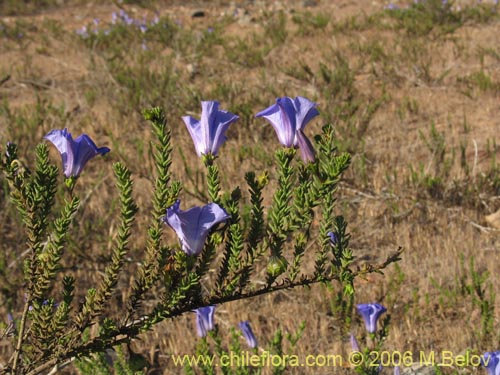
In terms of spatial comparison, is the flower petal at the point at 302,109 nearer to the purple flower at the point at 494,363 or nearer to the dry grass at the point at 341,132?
the purple flower at the point at 494,363

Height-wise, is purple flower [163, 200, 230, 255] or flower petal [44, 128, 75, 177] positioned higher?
flower petal [44, 128, 75, 177]

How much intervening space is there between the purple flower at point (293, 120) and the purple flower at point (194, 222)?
287mm

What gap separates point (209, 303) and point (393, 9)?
6.91 metres

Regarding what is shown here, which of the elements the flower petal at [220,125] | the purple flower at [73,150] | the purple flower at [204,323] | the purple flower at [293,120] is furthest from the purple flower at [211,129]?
the purple flower at [204,323]

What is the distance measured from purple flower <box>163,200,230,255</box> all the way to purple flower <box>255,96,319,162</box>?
29 centimetres

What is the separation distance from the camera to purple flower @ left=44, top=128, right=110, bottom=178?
57.8 inches

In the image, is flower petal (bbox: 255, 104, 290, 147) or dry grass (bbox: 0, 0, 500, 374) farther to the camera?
dry grass (bbox: 0, 0, 500, 374)

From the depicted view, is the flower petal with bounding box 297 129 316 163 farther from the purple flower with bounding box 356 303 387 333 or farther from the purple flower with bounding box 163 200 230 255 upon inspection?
the purple flower with bounding box 356 303 387 333

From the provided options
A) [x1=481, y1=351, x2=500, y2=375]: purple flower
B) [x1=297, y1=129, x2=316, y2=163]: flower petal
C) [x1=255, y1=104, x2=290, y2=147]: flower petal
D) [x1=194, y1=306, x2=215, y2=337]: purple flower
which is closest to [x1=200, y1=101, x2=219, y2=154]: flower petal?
[x1=255, y1=104, x2=290, y2=147]: flower petal

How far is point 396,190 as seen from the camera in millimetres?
3580

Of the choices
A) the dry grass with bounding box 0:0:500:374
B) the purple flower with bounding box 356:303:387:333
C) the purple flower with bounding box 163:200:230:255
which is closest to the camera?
the purple flower with bounding box 163:200:230:255

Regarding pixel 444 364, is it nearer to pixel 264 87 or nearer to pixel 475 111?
pixel 475 111

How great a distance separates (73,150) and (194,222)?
0.44 metres

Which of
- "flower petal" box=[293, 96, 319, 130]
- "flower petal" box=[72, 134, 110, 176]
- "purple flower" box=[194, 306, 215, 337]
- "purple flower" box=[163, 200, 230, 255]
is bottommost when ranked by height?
"purple flower" box=[194, 306, 215, 337]
